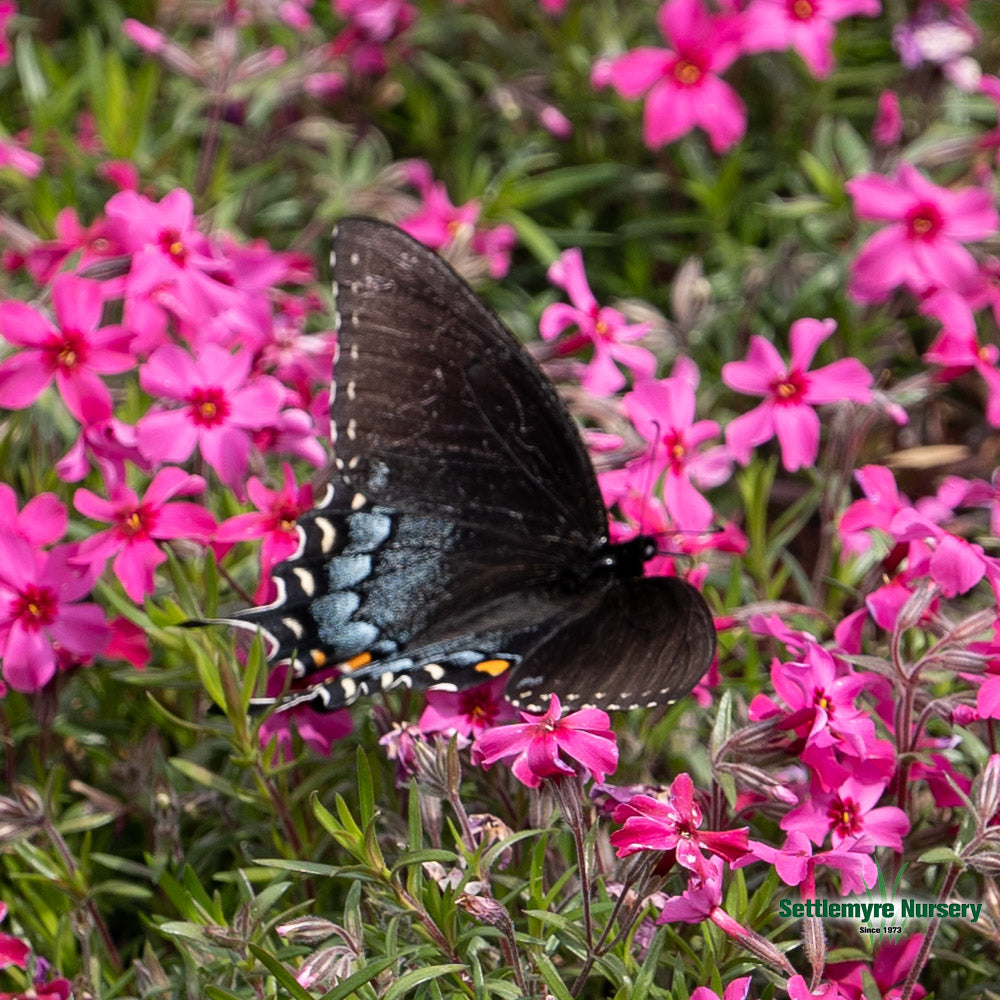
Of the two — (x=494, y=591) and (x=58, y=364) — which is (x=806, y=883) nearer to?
(x=494, y=591)

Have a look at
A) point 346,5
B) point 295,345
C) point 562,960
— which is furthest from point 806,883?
point 346,5

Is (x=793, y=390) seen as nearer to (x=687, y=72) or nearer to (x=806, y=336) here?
(x=806, y=336)

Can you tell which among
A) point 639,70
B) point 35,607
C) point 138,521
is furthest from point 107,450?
point 639,70

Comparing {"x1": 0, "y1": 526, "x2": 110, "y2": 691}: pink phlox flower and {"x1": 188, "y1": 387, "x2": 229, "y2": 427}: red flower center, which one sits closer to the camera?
{"x1": 0, "y1": 526, "x2": 110, "y2": 691}: pink phlox flower

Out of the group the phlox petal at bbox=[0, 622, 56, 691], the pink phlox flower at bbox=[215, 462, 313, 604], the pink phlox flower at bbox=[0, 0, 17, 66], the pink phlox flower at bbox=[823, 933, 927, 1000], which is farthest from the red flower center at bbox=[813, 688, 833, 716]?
the pink phlox flower at bbox=[0, 0, 17, 66]

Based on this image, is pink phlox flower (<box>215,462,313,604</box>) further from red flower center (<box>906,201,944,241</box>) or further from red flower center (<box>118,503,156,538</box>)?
red flower center (<box>906,201,944,241</box>)

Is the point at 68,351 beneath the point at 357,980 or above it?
above

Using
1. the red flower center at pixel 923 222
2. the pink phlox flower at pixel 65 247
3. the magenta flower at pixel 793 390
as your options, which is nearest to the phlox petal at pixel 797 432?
the magenta flower at pixel 793 390
